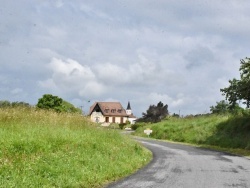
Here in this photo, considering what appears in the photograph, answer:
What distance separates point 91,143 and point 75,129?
2911 millimetres

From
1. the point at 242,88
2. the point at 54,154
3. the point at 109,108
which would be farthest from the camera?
the point at 109,108

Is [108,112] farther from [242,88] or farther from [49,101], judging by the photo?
[242,88]

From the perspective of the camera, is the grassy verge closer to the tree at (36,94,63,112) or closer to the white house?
the tree at (36,94,63,112)

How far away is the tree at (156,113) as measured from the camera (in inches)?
3947

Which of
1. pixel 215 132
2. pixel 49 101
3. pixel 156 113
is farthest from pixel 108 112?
pixel 215 132

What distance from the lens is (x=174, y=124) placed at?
49750 millimetres

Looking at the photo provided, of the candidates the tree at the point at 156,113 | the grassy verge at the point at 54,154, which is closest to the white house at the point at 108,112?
the tree at the point at 156,113

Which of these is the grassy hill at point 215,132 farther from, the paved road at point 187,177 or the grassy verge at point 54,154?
the grassy verge at point 54,154

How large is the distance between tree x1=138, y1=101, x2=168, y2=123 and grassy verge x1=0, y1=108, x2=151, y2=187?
80.5 m

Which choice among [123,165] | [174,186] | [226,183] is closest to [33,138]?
[123,165]

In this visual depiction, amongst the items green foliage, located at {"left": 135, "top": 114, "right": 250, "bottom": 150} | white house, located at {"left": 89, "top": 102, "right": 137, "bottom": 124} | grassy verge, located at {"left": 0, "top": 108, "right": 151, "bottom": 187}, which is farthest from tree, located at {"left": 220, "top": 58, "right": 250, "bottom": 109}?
white house, located at {"left": 89, "top": 102, "right": 137, "bottom": 124}

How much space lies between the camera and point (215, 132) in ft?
126

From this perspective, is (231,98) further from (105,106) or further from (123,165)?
(105,106)

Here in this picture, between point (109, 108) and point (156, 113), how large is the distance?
25444 mm
